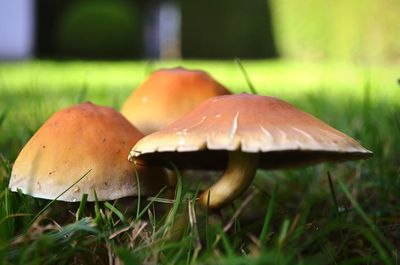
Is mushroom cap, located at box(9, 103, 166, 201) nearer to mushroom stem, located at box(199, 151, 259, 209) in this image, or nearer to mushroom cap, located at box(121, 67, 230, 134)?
mushroom stem, located at box(199, 151, 259, 209)

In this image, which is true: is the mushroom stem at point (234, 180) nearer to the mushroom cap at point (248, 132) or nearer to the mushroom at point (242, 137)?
the mushroom at point (242, 137)

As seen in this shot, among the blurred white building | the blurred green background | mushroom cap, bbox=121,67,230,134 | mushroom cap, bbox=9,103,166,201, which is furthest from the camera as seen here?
the blurred white building

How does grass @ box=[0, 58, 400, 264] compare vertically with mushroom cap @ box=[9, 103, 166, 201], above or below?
below

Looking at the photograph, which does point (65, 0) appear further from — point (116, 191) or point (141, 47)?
point (116, 191)

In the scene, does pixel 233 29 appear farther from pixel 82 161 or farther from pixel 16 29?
pixel 82 161

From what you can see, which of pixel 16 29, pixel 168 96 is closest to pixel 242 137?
pixel 168 96

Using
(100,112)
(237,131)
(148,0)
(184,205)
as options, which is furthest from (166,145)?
(148,0)

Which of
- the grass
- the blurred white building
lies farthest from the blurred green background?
the grass

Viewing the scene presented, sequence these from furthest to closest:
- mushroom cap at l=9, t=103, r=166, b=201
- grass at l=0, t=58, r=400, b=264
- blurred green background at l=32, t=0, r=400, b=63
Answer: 1. blurred green background at l=32, t=0, r=400, b=63
2. mushroom cap at l=9, t=103, r=166, b=201
3. grass at l=0, t=58, r=400, b=264
